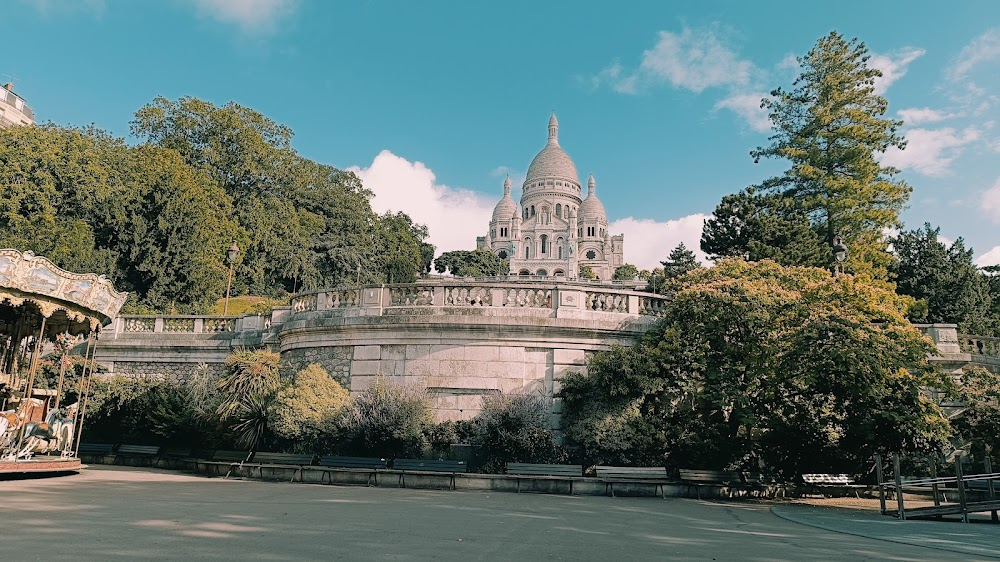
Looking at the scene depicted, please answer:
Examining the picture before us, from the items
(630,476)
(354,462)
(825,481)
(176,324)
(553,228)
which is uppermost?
(553,228)

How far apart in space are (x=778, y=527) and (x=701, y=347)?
661 cm

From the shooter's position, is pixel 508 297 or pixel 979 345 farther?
pixel 979 345

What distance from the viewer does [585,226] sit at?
498 feet

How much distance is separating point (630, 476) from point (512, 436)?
3.10 metres

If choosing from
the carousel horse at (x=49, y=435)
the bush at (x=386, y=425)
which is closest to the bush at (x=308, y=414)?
the bush at (x=386, y=425)

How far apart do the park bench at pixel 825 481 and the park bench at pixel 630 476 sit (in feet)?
13.2

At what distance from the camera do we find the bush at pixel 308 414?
17.3m

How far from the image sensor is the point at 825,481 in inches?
663

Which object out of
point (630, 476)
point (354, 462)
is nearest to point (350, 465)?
point (354, 462)

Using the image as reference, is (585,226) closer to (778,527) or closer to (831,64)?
(831,64)

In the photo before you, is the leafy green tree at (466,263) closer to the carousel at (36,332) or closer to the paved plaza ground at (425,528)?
the carousel at (36,332)

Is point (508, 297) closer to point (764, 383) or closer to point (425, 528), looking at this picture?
point (764, 383)

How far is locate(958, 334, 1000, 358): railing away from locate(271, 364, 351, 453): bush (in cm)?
1978

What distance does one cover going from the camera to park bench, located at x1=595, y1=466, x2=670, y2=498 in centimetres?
1545
